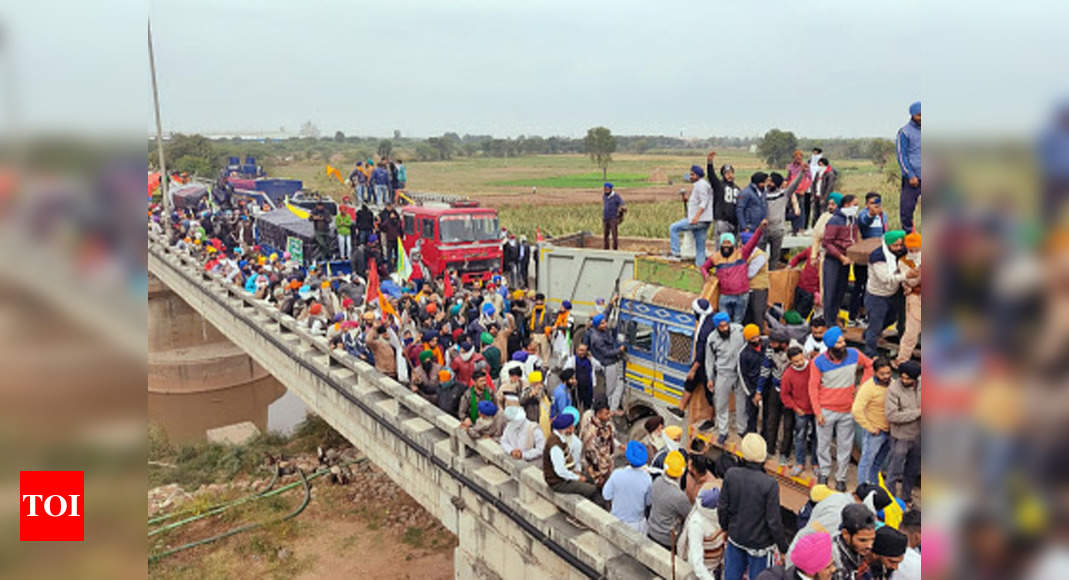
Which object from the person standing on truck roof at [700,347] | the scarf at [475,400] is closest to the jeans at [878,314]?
the person standing on truck roof at [700,347]

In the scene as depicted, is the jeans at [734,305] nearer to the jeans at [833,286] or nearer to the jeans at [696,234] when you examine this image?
the jeans at [833,286]

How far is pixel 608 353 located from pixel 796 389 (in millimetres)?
2630

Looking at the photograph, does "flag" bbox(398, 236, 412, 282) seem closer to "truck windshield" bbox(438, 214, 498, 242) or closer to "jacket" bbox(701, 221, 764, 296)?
"truck windshield" bbox(438, 214, 498, 242)

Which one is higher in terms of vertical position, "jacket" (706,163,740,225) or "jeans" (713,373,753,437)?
"jacket" (706,163,740,225)

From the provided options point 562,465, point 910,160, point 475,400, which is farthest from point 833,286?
point 475,400

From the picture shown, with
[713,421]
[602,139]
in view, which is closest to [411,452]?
[713,421]

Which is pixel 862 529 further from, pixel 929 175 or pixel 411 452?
pixel 411 452

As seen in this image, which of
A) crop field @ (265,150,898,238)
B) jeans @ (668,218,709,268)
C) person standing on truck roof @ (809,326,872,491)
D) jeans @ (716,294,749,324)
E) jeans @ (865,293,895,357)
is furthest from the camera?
crop field @ (265,150,898,238)

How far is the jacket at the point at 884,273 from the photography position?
6.44m

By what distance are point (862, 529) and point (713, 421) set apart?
155 inches

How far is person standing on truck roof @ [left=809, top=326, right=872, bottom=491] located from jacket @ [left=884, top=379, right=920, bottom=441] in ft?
1.56

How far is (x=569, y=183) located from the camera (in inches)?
3187

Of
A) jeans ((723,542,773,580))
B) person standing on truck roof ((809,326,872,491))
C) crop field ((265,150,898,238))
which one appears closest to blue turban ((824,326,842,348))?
person standing on truck roof ((809,326,872,491))

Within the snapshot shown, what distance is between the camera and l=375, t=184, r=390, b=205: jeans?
68.0 ft
